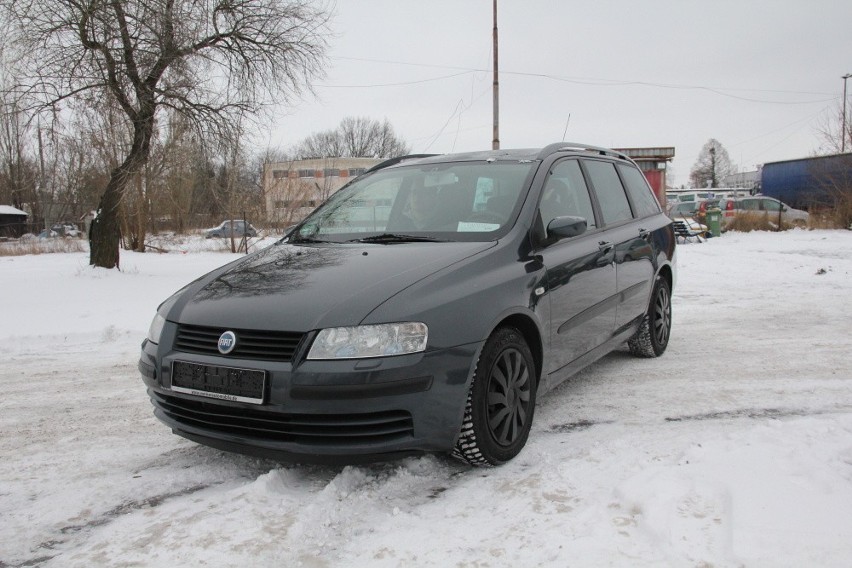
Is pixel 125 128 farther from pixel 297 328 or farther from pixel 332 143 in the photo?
pixel 332 143

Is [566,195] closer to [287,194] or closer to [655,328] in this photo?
[655,328]

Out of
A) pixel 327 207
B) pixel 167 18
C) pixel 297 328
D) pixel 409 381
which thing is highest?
pixel 167 18

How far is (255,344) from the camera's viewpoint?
285 cm

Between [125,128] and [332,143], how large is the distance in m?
70.8

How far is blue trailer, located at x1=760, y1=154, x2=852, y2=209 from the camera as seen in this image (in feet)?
78.6

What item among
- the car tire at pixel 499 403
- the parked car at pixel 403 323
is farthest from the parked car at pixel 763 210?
the car tire at pixel 499 403

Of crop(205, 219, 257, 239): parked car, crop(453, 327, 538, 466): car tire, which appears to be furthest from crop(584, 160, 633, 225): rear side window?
crop(205, 219, 257, 239): parked car

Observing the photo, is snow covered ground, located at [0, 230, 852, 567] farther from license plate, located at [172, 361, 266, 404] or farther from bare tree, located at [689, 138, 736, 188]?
bare tree, located at [689, 138, 736, 188]

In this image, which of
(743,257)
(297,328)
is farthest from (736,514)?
(743,257)

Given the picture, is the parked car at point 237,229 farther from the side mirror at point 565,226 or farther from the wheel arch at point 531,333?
the wheel arch at point 531,333

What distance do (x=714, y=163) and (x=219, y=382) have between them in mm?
101409

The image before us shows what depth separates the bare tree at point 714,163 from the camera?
93.6 meters

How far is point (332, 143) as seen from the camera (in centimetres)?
8294

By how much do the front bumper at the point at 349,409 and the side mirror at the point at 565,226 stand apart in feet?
3.43
